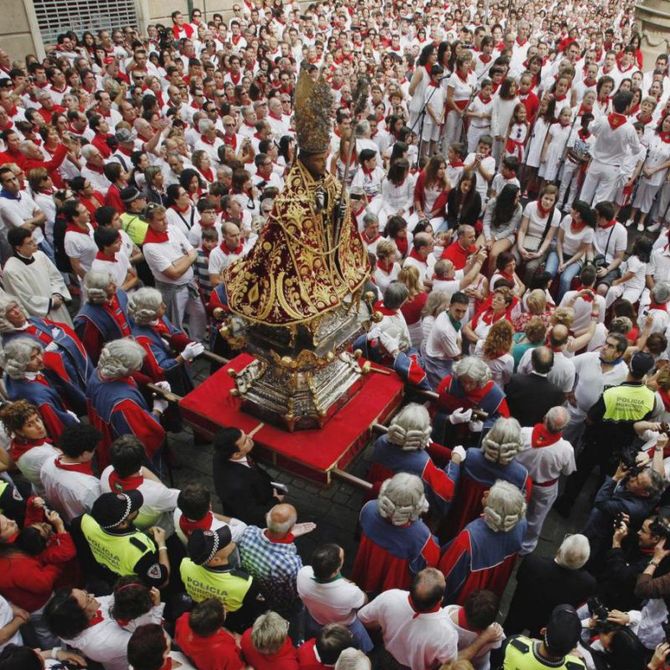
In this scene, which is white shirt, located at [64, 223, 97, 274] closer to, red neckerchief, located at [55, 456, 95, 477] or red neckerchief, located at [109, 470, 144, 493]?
red neckerchief, located at [55, 456, 95, 477]

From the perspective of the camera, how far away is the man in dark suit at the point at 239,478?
164 inches

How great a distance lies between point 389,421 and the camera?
5129 millimetres

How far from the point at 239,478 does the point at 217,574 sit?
33.7 inches

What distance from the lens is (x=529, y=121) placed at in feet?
37.5

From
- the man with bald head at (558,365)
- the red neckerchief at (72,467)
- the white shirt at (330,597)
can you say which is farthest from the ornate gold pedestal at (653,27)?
the red neckerchief at (72,467)

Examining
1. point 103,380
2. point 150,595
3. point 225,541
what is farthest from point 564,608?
point 103,380

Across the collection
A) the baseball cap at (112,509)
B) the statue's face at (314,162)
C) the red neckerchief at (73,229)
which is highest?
the statue's face at (314,162)

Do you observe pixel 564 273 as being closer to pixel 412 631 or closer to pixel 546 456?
pixel 546 456

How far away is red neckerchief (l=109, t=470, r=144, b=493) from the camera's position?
3.99 meters

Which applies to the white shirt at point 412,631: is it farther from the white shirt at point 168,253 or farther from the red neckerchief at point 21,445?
the white shirt at point 168,253

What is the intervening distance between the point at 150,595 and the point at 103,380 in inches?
78.4

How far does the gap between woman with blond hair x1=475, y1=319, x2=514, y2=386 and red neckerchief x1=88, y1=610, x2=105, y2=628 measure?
357 cm

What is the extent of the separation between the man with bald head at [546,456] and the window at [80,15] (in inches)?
677

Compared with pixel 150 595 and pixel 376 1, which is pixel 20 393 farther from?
pixel 376 1
